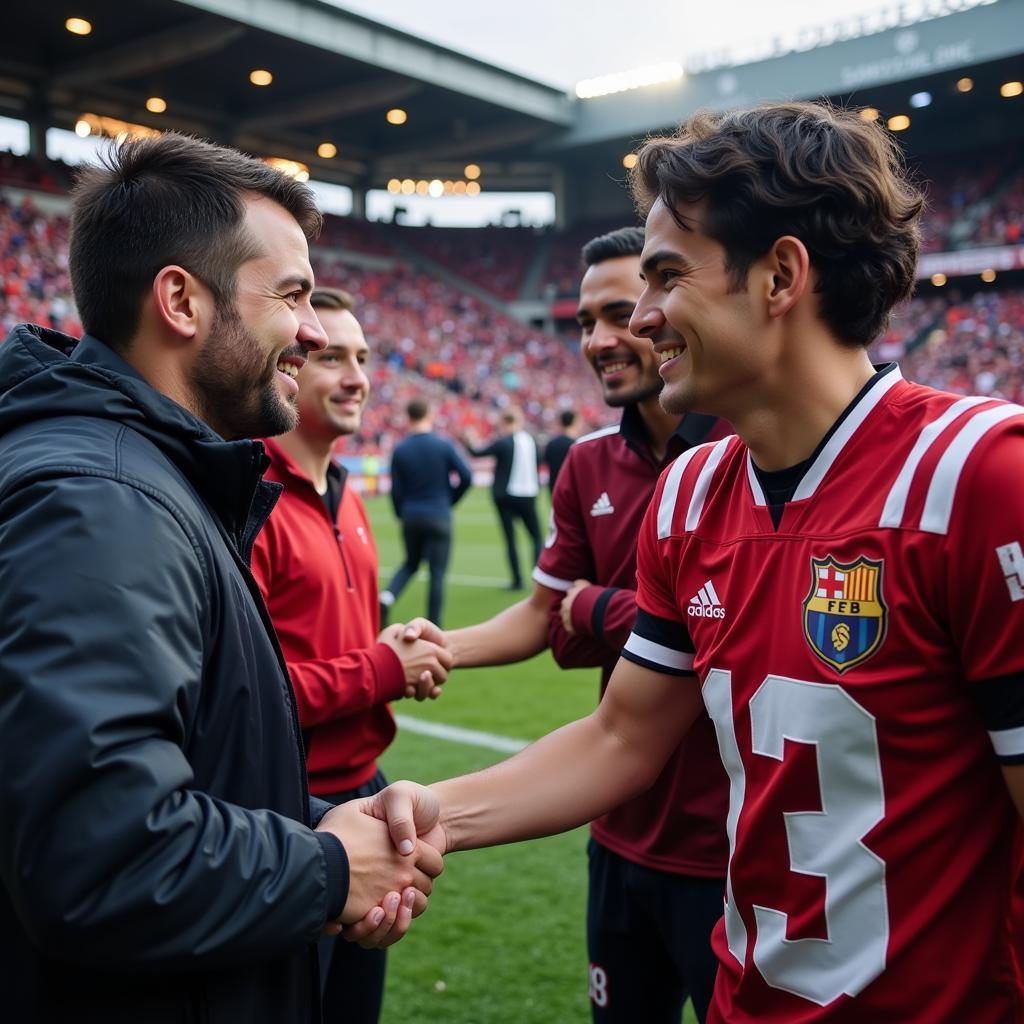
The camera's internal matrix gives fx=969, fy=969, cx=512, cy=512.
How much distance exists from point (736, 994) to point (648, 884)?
795 mm

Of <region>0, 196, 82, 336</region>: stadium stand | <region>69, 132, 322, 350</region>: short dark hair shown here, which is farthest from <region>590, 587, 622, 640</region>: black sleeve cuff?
<region>0, 196, 82, 336</region>: stadium stand

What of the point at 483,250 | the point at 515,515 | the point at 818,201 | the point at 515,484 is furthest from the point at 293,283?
the point at 483,250

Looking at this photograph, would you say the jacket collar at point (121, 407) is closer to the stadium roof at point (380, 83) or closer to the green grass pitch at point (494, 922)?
the green grass pitch at point (494, 922)

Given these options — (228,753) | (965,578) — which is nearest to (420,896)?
(228,753)

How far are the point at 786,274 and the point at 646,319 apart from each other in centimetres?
28

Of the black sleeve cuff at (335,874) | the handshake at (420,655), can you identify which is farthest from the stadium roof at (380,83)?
the black sleeve cuff at (335,874)

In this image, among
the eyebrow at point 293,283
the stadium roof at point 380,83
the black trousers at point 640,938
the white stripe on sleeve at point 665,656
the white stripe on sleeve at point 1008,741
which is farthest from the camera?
the stadium roof at point 380,83

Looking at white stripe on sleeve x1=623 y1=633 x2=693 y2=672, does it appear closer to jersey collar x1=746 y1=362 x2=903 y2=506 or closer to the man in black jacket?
jersey collar x1=746 y1=362 x2=903 y2=506

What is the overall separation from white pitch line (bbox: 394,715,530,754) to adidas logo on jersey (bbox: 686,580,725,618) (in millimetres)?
4141

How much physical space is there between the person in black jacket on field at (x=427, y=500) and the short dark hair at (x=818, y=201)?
312 inches

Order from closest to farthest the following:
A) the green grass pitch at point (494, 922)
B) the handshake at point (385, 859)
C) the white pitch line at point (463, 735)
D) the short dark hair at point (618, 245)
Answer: the handshake at point (385, 859), the short dark hair at point (618, 245), the green grass pitch at point (494, 922), the white pitch line at point (463, 735)

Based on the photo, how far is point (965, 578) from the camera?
138 cm

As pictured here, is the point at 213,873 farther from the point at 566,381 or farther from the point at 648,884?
the point at 566,381

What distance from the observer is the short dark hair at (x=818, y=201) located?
1.69 meters
